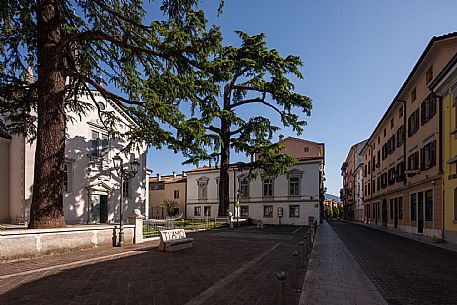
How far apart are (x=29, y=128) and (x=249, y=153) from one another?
1555 centimetres

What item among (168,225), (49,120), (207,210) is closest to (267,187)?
(207,210)

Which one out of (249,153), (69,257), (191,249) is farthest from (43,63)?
(249,153)

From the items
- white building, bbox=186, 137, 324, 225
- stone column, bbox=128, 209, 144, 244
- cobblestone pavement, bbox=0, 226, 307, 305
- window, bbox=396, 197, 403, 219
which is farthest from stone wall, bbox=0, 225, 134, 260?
window, bbox=396, 197, 403, 219

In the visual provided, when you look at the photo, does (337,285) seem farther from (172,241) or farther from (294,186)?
(294,186)

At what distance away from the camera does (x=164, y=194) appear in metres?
50.8

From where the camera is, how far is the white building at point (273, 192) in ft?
121

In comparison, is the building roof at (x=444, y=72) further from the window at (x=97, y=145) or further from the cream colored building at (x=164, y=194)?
the cream colored building at (x=164, y=194)

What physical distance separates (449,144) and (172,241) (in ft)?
50.8

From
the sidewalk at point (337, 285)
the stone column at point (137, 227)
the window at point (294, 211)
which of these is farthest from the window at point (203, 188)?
the sidewalk at point (337, 285)

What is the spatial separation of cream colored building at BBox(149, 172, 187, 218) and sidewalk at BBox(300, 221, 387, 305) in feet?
130

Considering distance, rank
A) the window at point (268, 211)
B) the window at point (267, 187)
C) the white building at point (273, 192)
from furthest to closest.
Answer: the window at point (267, 187), the window at point (268, 211), the white building at point (273, 192)

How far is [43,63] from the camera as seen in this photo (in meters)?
12.0

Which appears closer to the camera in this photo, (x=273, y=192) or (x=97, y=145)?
(x=97, y=145)

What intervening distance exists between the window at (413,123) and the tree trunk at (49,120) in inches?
908
